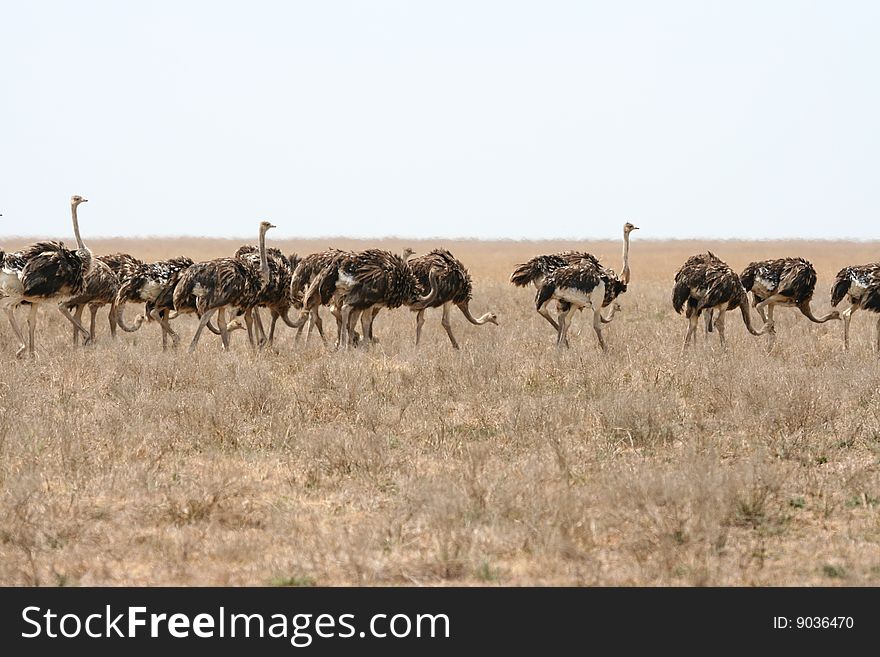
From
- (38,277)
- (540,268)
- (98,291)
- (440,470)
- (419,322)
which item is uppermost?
(540,268)

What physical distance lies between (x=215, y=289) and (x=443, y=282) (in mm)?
3258

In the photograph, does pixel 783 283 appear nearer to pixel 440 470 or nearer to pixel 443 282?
pixel 443 282

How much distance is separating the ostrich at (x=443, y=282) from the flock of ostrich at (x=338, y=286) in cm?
2

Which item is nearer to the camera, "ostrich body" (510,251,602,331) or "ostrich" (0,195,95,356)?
"ostrich" (0,195,95,356)

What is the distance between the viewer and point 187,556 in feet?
20.3

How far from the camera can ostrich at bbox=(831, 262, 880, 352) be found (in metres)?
15.1

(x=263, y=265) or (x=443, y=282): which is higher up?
(x=263, y=265)

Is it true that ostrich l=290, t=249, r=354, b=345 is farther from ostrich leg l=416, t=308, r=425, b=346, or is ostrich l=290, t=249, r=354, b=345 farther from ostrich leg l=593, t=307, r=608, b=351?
ostrich leg l=593, t=307, r=608, b=351

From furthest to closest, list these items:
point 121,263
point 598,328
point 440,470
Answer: point 121,263, point 598,328, point 440,470

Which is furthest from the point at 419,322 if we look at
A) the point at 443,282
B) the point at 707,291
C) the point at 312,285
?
the point at 707,291

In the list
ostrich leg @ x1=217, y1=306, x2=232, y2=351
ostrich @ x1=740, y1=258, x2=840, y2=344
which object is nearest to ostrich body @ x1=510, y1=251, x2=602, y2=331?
ostrich @ x1=740, y1=258, x2=840, y2=344

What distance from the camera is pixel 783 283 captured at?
15.8 m

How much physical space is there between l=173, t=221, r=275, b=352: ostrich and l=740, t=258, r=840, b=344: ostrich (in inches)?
278
